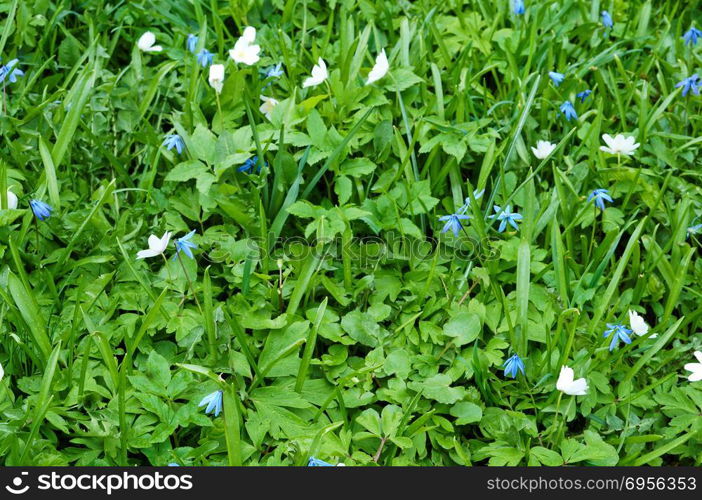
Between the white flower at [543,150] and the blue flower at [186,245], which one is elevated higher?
the white flower at [543,150]

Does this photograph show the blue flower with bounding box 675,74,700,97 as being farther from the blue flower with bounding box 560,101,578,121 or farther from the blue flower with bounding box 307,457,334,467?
the blue flower with bounding box 307,457,334,467

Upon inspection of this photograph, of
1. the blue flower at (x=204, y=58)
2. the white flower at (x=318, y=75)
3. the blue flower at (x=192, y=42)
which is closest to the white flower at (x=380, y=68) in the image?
the white flower at (x=318, y=75)

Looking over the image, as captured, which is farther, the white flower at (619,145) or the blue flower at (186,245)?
the white flower at (619,145)

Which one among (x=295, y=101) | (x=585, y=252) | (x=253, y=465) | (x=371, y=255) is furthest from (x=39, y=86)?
(x=585, y=252)

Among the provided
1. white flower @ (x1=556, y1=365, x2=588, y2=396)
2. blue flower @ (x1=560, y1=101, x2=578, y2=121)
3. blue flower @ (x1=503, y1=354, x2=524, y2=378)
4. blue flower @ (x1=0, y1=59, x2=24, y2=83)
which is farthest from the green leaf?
blue flower @ (x1=0, y1=59, x2=24, y2=83)

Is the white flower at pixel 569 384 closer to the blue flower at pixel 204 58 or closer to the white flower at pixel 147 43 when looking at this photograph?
the blue flower at pixel 204 58

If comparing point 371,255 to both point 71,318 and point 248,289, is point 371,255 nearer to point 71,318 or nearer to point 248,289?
point 248,289

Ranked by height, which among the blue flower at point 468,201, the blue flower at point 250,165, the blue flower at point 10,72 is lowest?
the blue flower at point 468,201
